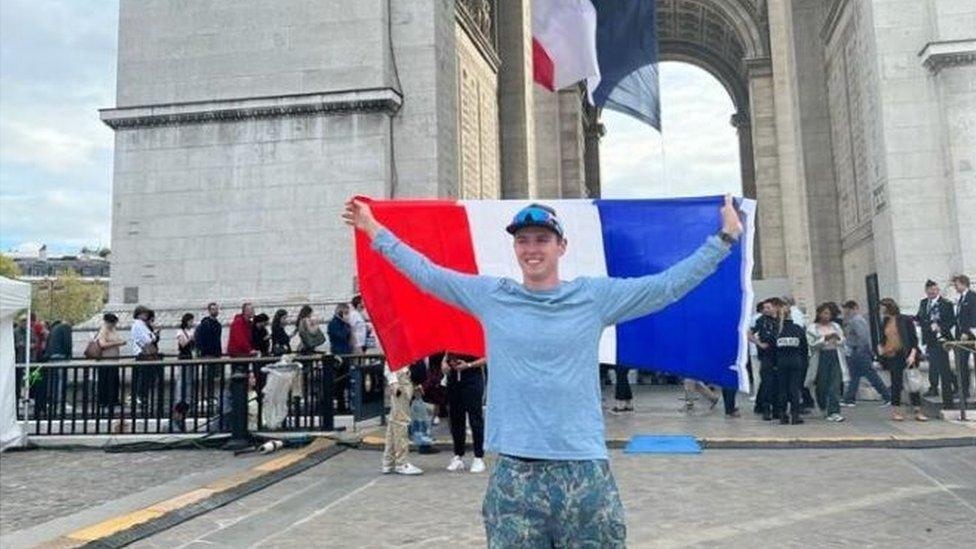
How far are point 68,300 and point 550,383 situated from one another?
101 meters

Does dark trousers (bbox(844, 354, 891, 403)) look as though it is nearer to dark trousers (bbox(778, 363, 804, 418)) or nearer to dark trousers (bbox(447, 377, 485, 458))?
dark trousers (bbox(778, 363, 804, 418))

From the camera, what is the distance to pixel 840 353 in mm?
12812

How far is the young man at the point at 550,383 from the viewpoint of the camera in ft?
8.63

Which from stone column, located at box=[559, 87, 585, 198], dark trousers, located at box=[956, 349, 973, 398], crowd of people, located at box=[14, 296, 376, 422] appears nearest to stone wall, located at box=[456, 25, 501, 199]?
stone column, located at box=[559, 87, 585, 198]

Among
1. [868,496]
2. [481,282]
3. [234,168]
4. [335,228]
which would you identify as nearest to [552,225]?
[481,282]

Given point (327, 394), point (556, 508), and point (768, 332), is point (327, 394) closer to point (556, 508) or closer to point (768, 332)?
point (768, 332)

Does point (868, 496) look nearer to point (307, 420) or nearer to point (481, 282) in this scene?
point (481, 282)

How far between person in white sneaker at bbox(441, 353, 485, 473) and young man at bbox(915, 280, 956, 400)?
22.8 feet

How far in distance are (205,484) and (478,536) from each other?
10.7 ft

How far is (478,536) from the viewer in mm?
5754

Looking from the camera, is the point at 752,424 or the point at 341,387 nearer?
the point at 752,424

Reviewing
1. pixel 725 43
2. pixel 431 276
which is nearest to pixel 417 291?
pixel 431 276

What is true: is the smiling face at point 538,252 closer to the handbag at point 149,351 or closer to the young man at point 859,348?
the handbag at point 149,351

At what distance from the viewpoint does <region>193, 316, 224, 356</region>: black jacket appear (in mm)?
13078
